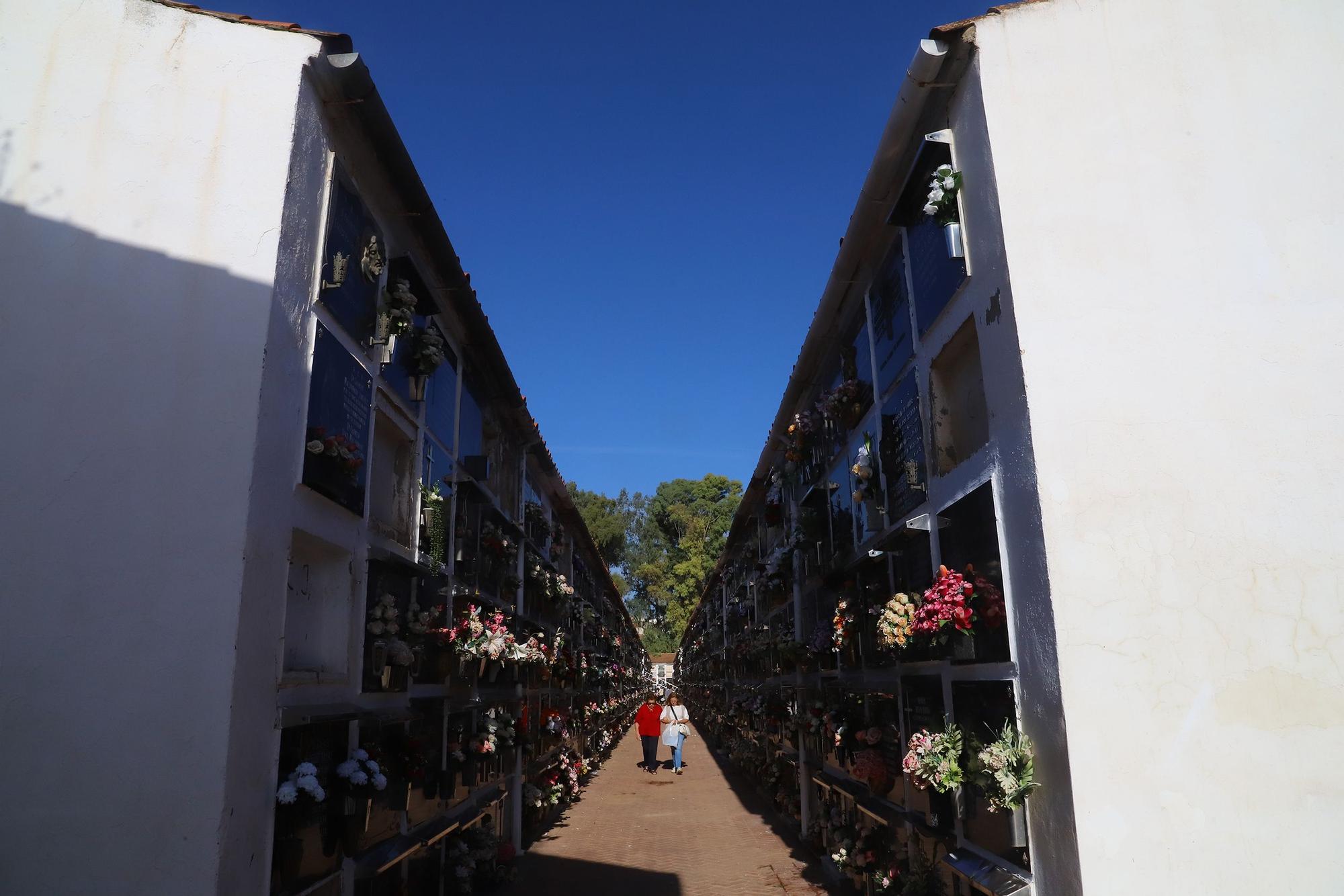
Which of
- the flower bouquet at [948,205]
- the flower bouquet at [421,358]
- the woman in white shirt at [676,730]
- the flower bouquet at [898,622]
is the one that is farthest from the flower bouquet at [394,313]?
the woman in white shirt at [676,730]

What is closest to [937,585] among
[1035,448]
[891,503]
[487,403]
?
[1035,448]

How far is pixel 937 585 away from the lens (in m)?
6.64

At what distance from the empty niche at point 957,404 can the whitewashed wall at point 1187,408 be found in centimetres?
145

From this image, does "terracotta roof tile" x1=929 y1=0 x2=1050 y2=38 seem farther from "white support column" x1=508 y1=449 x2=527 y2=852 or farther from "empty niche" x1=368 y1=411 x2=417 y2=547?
"white support column" x1=508 y1=449 x2=527 y2=852

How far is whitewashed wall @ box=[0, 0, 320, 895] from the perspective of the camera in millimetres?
5141

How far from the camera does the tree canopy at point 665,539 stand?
52.2 metres

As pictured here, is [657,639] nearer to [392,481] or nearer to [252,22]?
[392,481]

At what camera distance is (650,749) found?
23.6 meters

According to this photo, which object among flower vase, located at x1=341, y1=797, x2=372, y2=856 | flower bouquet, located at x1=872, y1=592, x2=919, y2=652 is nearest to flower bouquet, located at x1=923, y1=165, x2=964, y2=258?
flower bouquet, located at x1=872, y1=592, x2=919, y2=652

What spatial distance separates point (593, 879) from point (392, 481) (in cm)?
583

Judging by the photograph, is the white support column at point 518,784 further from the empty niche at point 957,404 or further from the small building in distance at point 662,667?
the small building in distance at point 662,667

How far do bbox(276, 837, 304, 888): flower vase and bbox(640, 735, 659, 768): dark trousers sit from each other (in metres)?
18.3

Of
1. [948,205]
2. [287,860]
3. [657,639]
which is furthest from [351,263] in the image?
[657,639]

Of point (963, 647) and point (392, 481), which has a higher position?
point (392, 481)
